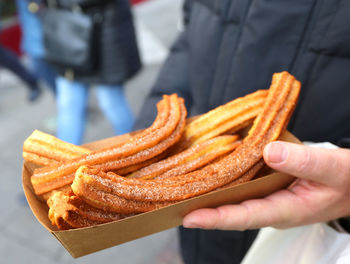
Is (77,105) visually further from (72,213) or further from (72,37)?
(72,213)

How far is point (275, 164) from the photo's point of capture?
0.83 m

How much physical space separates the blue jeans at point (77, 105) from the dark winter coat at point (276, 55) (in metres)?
1.15

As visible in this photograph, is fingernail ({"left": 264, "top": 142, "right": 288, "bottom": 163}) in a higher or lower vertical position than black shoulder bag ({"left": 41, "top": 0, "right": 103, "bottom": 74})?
higher

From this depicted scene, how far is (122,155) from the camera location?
2.90ft

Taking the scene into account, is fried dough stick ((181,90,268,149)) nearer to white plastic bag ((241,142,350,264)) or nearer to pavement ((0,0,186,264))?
white plastic bag ((241,142,350,264))

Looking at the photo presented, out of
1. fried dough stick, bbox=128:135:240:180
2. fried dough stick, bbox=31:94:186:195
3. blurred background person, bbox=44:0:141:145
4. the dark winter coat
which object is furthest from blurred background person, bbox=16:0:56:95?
fried dough stick, bbox=128:135:240:180

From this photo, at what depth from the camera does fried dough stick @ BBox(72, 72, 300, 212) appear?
75 centimetres

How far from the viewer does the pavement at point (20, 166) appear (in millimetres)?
2295

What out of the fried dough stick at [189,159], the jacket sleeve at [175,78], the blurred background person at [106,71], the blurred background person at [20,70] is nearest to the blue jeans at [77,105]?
the blurred background person at [106,71]

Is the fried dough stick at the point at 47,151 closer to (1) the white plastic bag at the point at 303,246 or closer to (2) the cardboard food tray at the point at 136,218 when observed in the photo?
(2) the cardboard food tray at the point at 136,218

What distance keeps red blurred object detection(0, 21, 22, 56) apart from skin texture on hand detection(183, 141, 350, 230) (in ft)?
18.3

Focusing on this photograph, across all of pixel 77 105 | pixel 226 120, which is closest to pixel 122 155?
pixel 226 120

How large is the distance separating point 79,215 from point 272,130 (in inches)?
26.2

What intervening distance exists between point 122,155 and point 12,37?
18.1ft
